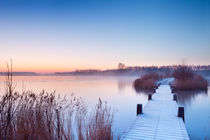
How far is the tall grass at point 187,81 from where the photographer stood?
1672cm

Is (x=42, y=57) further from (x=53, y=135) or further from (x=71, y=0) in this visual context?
(x=53, y=135)

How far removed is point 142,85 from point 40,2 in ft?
45.5

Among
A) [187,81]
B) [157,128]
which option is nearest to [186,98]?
[187,81]

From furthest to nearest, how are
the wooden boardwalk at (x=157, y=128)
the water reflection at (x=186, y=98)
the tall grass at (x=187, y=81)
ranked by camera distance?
the tall grass at (x=187, y=81) → the water reflection at (x=186, y=98) → the wooden boardwalk at (x=157, y=128)

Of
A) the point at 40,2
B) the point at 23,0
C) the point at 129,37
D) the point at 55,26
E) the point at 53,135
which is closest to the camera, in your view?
the point at 53,135

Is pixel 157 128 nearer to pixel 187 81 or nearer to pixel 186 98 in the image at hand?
pixel 186 98

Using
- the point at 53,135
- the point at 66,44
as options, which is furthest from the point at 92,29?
the point at 53,135

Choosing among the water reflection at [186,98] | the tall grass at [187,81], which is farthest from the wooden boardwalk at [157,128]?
the tall grass at [187,81]

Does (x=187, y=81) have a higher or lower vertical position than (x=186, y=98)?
higher

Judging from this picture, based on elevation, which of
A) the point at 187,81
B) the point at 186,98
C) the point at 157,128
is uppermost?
the point at 187,81

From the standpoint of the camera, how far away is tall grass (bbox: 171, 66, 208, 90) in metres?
16.7

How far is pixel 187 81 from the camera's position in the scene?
1711 cm

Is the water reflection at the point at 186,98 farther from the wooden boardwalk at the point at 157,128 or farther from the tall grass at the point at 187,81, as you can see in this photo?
the wooden boardwalk at the point at 157,128

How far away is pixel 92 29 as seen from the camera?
637 inches
